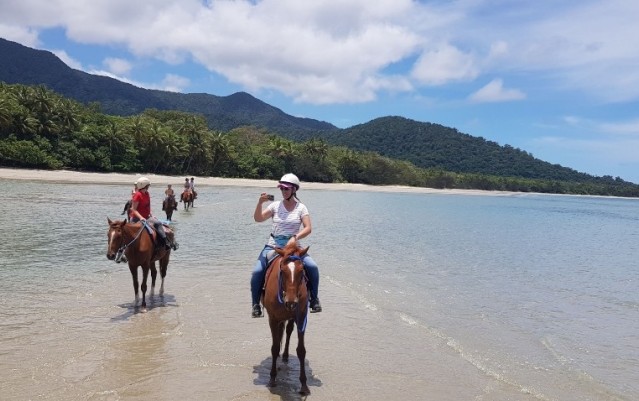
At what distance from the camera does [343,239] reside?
23.2 meters

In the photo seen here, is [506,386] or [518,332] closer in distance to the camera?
[506,386]

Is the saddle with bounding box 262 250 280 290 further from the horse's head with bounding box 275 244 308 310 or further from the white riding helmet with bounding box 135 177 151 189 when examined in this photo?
the white riding helmet with bounding box 135 177 151 189

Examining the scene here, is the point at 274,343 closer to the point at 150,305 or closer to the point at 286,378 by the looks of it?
the point at 286,378

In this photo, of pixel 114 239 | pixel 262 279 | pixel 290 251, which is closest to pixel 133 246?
pixel 114 239

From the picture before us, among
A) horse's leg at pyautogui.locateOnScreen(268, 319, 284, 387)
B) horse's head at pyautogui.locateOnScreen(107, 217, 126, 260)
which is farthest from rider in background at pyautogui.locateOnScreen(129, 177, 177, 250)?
horse's leg at pyautogui.locateOnScreen(268, 319, 284, 387)

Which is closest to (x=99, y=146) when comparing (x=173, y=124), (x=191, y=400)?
(x=173, y=124)

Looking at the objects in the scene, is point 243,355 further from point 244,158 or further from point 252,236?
point 244,158

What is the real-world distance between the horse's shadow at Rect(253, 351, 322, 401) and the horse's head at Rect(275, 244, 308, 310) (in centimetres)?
131

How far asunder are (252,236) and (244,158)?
71.3 metres

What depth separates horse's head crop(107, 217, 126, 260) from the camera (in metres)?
9.26

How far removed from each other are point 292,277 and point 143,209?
5.64 m

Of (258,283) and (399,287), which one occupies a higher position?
(258,283)

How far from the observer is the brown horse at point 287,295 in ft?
20.3

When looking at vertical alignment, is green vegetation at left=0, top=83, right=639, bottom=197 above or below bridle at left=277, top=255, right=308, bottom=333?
above
